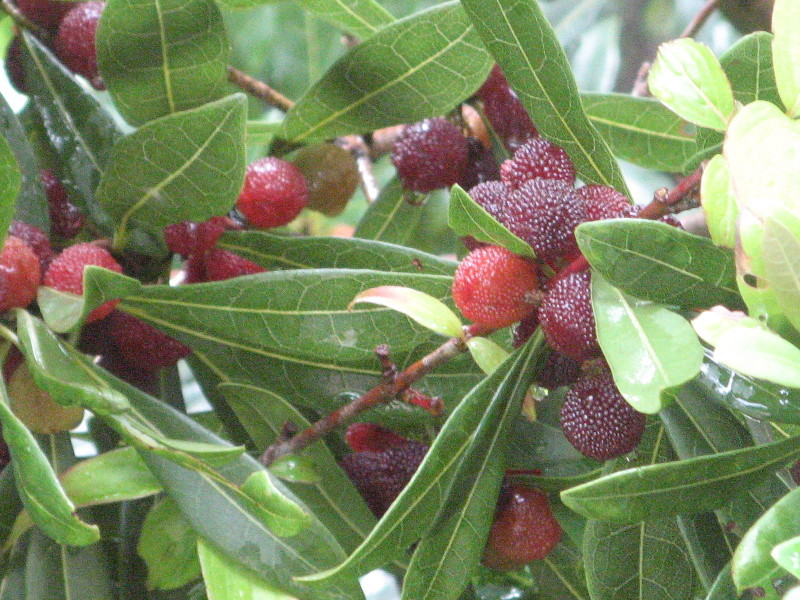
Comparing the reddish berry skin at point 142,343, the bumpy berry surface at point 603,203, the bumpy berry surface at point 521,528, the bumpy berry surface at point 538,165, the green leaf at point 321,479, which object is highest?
the bumpy berry surface at point 538,165

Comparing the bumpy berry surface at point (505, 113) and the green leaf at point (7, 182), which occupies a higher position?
the green leaf at point (7, 182)

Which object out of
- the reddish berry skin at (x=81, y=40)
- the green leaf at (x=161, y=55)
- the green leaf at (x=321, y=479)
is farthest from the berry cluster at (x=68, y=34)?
the green leaf at (x=321, y=479)

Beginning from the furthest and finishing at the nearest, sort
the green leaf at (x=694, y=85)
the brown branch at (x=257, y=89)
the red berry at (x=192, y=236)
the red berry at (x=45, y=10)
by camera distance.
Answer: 1. the brown branch at (x=257, y=89)
2. the red berry at (x=45, y=10)
3. the red berry at (x=192, y=236)
4. the green leaf at (x=694, y=85)

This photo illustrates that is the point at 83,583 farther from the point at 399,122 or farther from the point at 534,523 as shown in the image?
the point at 399,122

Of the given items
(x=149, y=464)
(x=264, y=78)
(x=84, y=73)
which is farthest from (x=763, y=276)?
(x=264, y=78)

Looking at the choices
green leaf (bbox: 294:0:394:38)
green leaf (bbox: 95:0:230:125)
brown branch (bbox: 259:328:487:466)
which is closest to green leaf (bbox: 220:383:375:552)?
brown branch (bbox: 259:328:487:466)

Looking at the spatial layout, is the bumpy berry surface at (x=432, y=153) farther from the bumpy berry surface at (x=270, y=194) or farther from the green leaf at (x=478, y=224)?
the green leaf at (x=478, y=224)

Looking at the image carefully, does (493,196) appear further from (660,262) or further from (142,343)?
(142,343)
